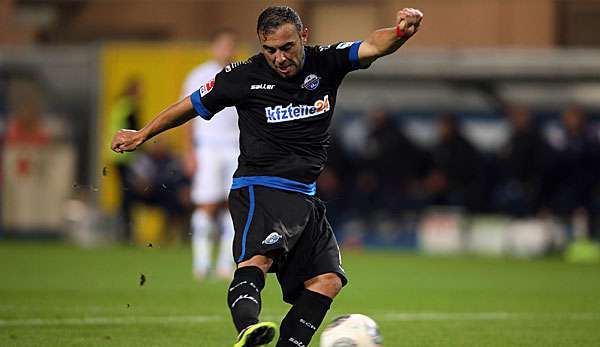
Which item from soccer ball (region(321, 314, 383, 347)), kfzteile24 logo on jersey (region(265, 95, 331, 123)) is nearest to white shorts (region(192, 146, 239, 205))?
kfzteile24 logo on jersey (region(265, 95, 331, 123))

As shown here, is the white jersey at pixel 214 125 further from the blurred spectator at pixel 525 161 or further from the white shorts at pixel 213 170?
the blurred spectator at pixel 525 161

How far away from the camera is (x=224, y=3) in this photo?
26.4 m

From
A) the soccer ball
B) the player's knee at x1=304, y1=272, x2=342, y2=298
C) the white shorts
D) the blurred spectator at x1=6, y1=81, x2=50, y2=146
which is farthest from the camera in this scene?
the blurred spectator at x1=6, y1=81, x2=50, y2=146

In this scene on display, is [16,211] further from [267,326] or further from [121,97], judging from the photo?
[267,326]

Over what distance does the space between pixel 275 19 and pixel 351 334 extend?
1.68 m

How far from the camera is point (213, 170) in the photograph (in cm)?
1389

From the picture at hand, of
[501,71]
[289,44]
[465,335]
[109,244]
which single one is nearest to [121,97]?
[109,244]

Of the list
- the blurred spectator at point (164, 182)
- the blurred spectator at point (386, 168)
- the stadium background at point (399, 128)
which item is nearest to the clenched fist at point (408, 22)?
the stadium background at point (399, 128)

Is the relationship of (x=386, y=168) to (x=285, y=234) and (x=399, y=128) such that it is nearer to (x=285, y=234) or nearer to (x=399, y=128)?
(x=399, y=128)

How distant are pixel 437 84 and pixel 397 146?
72.4 inches

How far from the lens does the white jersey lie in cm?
1367

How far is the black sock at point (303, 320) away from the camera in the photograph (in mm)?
6867

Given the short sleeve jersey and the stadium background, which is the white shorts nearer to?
the stadium background

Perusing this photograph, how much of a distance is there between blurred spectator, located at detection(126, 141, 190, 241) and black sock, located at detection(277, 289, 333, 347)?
13828mm
